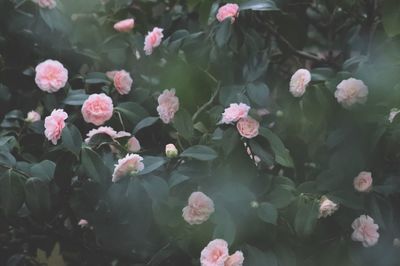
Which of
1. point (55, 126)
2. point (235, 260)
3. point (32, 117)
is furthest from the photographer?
point (32, 117)

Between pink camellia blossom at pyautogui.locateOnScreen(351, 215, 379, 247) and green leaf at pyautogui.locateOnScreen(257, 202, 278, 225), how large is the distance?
7.4 inches

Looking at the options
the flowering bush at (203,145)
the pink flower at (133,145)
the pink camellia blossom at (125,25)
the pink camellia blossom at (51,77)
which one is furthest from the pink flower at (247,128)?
the pink camellia blossom at (125,25)

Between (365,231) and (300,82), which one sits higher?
(300,82)

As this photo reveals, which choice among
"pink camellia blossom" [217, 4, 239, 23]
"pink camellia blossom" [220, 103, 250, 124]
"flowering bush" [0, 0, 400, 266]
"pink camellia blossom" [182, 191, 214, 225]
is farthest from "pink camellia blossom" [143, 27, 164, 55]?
"pink camellia blossom" [182, 191, 214, 225]

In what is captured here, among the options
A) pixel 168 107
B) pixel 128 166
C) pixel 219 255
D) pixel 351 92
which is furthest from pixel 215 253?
pixel 351 92

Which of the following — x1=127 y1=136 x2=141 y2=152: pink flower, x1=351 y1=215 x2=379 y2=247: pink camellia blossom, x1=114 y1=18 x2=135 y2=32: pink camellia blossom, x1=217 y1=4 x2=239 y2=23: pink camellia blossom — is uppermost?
x1=217 y1=4 x2=239 y2=23: pink camellia blossom

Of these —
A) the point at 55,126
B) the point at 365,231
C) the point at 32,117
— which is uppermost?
the point at 55,126

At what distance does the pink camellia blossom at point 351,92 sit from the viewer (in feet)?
4.99

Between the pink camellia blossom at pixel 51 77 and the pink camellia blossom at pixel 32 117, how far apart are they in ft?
0.22

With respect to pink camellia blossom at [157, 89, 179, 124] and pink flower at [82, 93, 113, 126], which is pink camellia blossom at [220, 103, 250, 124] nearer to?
pink camellia blossom at [157, 89, 179, 124]

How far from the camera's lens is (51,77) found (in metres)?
1.68

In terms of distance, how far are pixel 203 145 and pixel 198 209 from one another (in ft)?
0.54

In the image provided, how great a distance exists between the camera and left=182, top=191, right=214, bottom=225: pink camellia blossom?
140 centimetres

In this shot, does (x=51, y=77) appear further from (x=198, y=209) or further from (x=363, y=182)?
(x=363, y=182)
